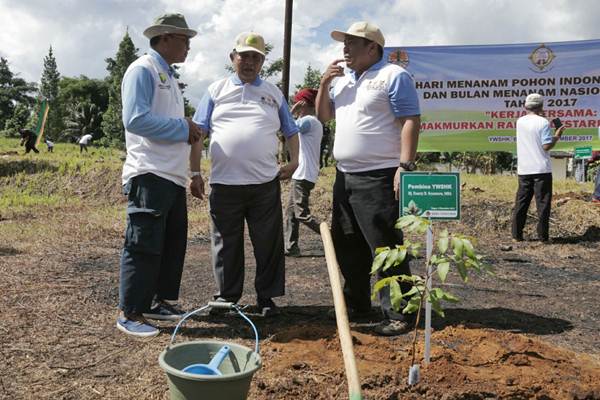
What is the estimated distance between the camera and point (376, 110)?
375cm

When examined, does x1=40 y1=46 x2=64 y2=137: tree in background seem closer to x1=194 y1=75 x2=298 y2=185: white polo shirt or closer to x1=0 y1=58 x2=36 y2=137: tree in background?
x1=0 y1=58 x2=36 y2=137: tree in background

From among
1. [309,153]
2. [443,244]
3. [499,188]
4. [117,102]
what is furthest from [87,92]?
[443,244]

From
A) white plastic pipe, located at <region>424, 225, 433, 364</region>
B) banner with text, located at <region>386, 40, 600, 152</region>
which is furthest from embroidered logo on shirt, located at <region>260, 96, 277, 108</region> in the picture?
banner with text, located at <region>386, 40, 600, 152</region>

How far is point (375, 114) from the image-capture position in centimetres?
376

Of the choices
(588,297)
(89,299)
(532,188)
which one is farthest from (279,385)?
(532,188)

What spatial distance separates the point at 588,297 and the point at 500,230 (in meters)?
3.90

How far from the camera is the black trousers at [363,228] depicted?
3.76m

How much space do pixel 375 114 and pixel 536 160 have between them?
4.62 meters

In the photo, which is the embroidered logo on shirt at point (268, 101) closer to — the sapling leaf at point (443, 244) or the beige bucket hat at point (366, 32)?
the beige bucket hat at point (366, 32)

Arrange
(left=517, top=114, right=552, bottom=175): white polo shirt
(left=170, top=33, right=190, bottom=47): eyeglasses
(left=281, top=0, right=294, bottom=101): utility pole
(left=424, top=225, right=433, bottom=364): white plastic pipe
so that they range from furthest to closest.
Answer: (left=281, top=0, right=294, bottom=101): utility pole, (left=517, top=114, right=552, bottom=175): white polo shirt, (left=170, top=33, right=190, bottom=47): eyeglasses, (left=424, top=225, right=433, bottom=364): white plastic pipe

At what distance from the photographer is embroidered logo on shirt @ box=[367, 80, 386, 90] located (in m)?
3.68

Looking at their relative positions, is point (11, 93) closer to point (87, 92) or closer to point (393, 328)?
point (87, 92)

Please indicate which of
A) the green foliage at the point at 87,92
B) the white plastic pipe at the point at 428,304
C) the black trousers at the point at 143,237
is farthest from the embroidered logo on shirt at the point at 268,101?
the green foliage at the point at 87,92

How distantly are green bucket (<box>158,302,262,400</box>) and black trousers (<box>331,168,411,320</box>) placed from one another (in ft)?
4.93
